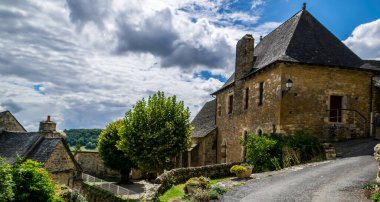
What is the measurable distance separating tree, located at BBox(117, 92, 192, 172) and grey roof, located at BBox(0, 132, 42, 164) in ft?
19.8

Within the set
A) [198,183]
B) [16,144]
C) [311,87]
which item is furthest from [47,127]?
[311,87]

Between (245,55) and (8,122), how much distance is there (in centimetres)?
2019

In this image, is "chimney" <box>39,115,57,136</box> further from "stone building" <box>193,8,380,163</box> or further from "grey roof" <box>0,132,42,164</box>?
"stone building" <box>193,8,380,163</box>

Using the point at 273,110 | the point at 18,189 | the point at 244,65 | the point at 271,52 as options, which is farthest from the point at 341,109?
the point at 18,189

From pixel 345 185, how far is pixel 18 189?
11741 mm

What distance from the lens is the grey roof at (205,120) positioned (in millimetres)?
30500

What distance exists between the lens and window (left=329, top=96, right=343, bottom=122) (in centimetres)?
1950

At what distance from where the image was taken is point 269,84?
20000 mm

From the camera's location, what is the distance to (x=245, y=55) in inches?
930

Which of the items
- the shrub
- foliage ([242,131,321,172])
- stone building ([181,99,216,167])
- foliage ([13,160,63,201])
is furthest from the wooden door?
foliage ([13,160,63,201])

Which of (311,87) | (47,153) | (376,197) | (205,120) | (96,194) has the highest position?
(311,87)

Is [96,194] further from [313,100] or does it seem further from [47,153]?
[313,100]

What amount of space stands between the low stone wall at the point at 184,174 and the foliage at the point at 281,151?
1.56 metres

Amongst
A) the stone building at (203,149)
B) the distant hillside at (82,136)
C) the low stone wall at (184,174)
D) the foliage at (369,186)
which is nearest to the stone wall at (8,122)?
the stone building at (203,149)
